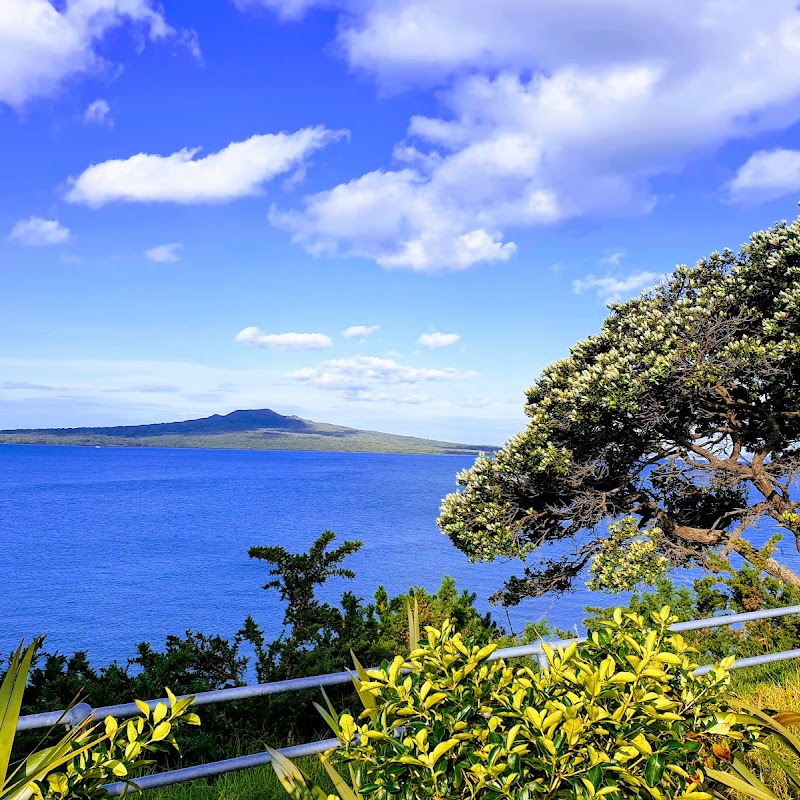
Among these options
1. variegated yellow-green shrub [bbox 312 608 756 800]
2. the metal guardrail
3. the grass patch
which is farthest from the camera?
the grass patch

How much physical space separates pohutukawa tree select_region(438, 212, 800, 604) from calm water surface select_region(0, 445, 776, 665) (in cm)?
660

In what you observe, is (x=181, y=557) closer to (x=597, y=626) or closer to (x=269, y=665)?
(x=269, y=665)

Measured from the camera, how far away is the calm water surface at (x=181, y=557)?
90.9 feet

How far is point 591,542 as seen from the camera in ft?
35.9

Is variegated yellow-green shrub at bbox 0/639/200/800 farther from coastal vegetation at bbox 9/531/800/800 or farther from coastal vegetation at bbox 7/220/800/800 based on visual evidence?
coastal vegetation at bbox 9/531/800/800

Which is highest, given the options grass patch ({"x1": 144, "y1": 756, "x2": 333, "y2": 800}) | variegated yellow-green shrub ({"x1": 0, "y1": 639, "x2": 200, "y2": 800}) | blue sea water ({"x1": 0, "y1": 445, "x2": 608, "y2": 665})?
variegated yellow-green shrub ({"x1": 0, "y1": 639, "x2": 200, "y2": 800})

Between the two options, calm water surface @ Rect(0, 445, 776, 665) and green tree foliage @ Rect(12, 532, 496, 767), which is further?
calm water surface @ Rect(0, 445, 776, 665)

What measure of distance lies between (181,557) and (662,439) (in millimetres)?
36835

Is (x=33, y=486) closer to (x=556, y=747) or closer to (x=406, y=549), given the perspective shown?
(x=406, y=549)

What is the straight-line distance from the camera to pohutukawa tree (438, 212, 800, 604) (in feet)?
32.7

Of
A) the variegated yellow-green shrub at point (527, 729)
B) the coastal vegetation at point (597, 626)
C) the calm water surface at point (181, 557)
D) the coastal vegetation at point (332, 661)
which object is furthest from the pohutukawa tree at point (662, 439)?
the variegated yellow-green shrub at point (527, 729)

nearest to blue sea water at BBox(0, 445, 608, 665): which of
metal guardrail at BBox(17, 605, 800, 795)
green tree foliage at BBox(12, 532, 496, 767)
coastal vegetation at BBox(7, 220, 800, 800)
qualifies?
coastal vegetation at BBox(7, 220, 800, 800)

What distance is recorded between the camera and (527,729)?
2.06 meters

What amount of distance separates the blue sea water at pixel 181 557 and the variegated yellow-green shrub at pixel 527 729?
27.9 ft
